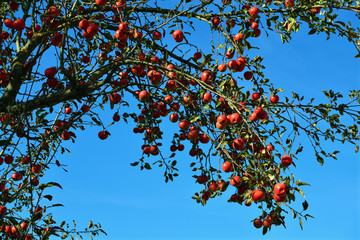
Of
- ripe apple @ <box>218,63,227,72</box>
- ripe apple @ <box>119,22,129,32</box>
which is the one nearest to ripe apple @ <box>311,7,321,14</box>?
ripe apple @ <box>218,63,227,72</box>

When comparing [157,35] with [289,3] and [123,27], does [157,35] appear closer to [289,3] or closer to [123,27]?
[123,27]

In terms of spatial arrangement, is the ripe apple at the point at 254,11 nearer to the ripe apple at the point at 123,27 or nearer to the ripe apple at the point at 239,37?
the ripe apple at the point at 239,37

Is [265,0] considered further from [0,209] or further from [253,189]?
[0,209]

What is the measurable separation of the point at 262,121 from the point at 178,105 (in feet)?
4.10

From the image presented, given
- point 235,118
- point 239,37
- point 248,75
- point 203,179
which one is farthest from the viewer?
point 248,75

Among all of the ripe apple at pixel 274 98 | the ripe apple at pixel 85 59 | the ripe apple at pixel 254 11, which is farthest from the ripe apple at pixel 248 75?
the ripe apple at pixel 85 59

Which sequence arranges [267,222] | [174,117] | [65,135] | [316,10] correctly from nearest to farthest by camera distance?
[267,222]
[174,117]
[316,10]
[65,135]

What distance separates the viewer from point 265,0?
197 inches

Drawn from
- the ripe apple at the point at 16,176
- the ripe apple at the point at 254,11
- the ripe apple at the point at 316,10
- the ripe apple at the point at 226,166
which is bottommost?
the ripe apple at the point at 226,166

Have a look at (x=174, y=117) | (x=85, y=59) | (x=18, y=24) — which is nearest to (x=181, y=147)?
(x=174, y=117)

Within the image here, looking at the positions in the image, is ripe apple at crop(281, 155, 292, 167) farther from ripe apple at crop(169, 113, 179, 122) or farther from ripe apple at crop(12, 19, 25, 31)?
ripe apple at crop(12, 19, 25, 31)

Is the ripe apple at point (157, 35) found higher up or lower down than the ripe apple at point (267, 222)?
higher up

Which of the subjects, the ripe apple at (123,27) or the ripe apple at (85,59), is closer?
the ripe apple at (123,27)

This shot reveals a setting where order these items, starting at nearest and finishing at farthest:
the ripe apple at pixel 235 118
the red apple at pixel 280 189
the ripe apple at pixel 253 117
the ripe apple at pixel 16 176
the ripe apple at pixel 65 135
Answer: the red apple at pixel 280 189 < the ripe apple at pixel 235 118 < the ripe apple at pixel 253 117 < the ripe apple at pixel 65 135 < the ripe apple at pixel 16 176
